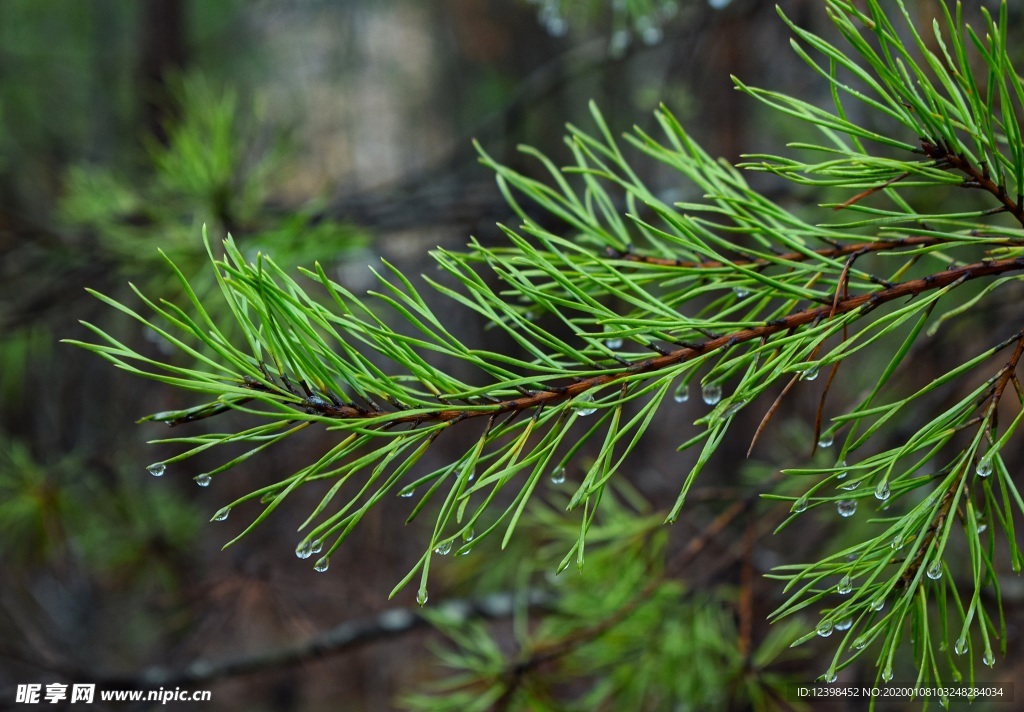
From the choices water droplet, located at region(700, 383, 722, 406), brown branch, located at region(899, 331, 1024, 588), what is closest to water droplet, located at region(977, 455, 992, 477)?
brown branch, located at region(899, 331, 1024, 588)

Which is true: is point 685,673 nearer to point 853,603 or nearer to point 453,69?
point 853,603

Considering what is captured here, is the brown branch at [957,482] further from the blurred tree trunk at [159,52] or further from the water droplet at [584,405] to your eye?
the blurred tree trunk at [159,52]

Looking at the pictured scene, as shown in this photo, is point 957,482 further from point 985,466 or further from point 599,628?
point 599,628

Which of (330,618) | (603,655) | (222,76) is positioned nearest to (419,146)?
(222,76)

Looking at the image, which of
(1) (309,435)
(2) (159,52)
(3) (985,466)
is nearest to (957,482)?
(3) (985,466)

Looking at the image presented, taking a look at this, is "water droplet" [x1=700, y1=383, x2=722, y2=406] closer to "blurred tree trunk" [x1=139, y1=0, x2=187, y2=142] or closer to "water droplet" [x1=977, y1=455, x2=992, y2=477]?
"water droplet" [x1=977, y1=455, x2=992, y2=477]

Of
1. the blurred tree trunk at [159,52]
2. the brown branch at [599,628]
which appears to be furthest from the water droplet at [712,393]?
the blurred tree trunk at [159,52]
